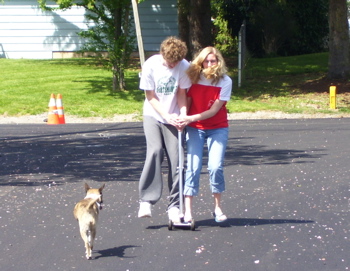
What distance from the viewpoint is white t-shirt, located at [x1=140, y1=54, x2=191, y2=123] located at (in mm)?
6176

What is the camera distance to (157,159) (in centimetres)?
630

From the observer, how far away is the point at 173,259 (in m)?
5.37

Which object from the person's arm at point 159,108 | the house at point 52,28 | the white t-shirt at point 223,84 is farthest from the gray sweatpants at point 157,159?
the house at point 52,28

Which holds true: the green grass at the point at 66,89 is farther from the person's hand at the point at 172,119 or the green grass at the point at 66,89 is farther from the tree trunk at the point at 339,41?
the person's hand at the point at 172,119

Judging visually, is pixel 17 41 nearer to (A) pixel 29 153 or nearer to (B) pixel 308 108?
(B) pixel 308 108

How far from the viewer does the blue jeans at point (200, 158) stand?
20.7 feet

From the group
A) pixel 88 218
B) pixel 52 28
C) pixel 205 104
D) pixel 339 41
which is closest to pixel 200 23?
pixel 339 41

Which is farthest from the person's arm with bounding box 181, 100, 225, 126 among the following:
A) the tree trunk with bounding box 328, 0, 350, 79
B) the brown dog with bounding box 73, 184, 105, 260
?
the tree trunk with bounding box 328, 0, 350, 79

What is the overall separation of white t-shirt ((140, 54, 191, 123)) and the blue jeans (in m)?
0.37

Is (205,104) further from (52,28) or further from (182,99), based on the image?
(52,28)

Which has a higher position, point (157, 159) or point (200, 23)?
point (200, 23)

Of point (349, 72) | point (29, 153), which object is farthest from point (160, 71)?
point (349, 72)

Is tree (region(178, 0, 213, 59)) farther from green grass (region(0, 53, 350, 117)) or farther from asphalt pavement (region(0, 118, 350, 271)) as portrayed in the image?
asphalt pavement (region(0, 118, 350, 271))

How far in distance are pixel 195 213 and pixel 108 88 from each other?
56.9ft
